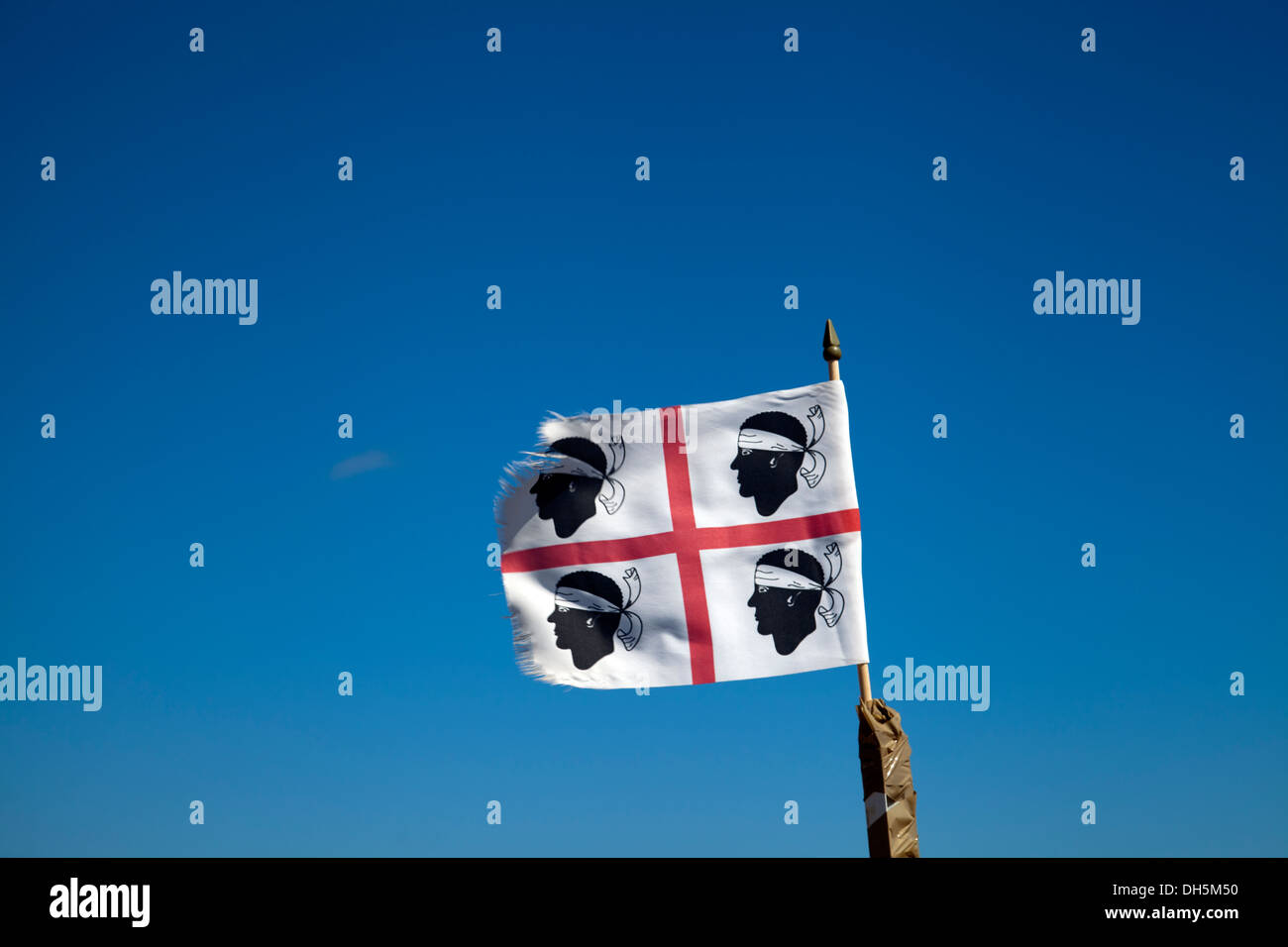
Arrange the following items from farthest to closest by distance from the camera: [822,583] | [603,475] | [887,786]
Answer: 1. [603,475]
2. [822,583]
3. [887,786]

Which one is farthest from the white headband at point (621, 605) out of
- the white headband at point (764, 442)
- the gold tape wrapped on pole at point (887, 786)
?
the gold tape wrapped on pole at point (887, 786)

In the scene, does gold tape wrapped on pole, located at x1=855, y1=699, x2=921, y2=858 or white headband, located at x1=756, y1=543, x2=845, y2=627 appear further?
white headband, located at x1=756, y1=543, x2=845, y2=627

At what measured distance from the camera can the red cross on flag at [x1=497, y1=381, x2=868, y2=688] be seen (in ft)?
45.0

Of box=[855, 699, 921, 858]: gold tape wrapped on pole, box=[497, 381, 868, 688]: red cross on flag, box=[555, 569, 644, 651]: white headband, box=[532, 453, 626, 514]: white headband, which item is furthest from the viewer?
box=[532, 453, 626, 514]: white headband

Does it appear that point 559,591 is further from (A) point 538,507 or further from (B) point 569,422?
(B) point 569,422

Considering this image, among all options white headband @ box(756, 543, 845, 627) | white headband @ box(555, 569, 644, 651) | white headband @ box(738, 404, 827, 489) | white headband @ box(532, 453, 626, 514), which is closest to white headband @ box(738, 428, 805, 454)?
white headband @ box(738, 404, 827, 489)

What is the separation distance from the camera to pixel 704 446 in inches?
561

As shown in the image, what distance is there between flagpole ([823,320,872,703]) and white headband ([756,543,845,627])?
0.71m

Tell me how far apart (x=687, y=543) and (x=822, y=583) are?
164cm

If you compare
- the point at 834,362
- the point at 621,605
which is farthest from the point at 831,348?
the point at 621,605

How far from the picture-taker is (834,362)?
13.3 m

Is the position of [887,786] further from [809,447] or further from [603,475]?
[603,475]

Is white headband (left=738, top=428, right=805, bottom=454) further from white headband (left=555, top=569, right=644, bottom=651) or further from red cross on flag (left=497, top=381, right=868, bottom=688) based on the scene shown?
white headband (left=555, top=569, right=644, bottom=651)

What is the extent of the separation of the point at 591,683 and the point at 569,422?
119 inches
